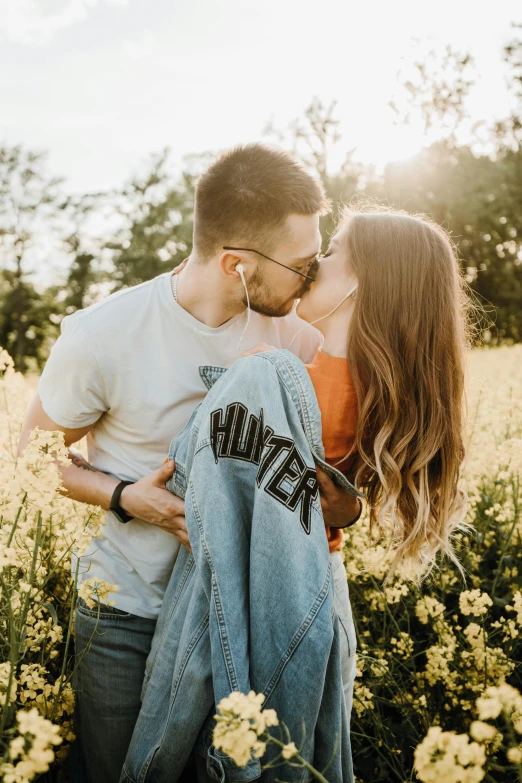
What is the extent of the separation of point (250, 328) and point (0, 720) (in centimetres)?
162

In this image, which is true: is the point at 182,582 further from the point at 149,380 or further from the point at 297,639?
the point at 149,380

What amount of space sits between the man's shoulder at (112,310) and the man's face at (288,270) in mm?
401

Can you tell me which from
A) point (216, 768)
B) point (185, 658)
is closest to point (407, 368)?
point (185, 658)

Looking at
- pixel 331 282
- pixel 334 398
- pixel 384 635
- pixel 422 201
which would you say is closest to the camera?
pixel 334 398

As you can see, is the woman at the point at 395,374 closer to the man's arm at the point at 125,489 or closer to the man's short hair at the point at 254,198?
the man's short hair at the point at 254,198

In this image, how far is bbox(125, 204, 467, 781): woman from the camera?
2.03m

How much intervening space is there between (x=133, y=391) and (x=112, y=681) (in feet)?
3.43

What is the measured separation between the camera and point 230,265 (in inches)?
97.0

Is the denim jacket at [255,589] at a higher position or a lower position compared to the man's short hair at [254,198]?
lower

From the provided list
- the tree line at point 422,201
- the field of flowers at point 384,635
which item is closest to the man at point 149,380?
the field of flowers at point 384,635

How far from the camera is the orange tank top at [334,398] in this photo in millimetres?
2025

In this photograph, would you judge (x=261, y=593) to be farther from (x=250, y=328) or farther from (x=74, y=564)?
(x=250, y=328)

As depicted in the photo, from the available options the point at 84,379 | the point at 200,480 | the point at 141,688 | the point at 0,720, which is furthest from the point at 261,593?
the point at 84,379

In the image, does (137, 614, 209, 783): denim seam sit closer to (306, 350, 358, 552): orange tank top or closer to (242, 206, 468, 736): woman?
(242, 206, 468, 736): woman
